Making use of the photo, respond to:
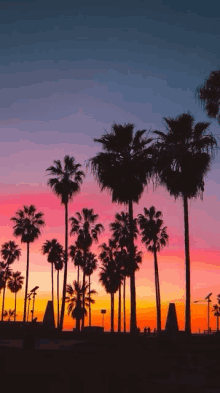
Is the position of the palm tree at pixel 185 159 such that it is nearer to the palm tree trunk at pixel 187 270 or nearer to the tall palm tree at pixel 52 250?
the palm tree trunk at pixel 187 270

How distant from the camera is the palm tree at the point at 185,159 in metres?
24.5

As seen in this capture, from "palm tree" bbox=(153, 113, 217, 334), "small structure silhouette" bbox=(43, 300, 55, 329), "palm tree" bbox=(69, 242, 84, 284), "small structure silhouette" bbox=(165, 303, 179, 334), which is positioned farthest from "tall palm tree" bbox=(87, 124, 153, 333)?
"palm tree" bbox=(69, 242, 84, 284)

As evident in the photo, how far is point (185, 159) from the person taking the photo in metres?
24.6

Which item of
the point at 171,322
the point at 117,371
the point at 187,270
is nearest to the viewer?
the point at 117,371

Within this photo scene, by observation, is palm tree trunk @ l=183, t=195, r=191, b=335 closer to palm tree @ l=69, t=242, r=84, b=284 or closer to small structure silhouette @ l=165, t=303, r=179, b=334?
small structure silhouette @ l=165, t=303, r=179, b=334

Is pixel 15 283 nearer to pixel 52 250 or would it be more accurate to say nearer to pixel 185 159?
pixel 52 250

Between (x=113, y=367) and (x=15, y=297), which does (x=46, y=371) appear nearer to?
(x=113, y=367)

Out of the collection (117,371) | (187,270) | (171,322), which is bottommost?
(117,371)

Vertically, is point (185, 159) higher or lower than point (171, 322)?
higher

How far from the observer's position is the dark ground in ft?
33.7

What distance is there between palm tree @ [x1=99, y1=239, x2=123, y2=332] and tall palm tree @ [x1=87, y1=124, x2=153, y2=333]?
38655mm

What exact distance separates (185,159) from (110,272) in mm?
44875

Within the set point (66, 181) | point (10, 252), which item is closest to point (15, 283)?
point (10, 252)

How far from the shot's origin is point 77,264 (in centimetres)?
6338
